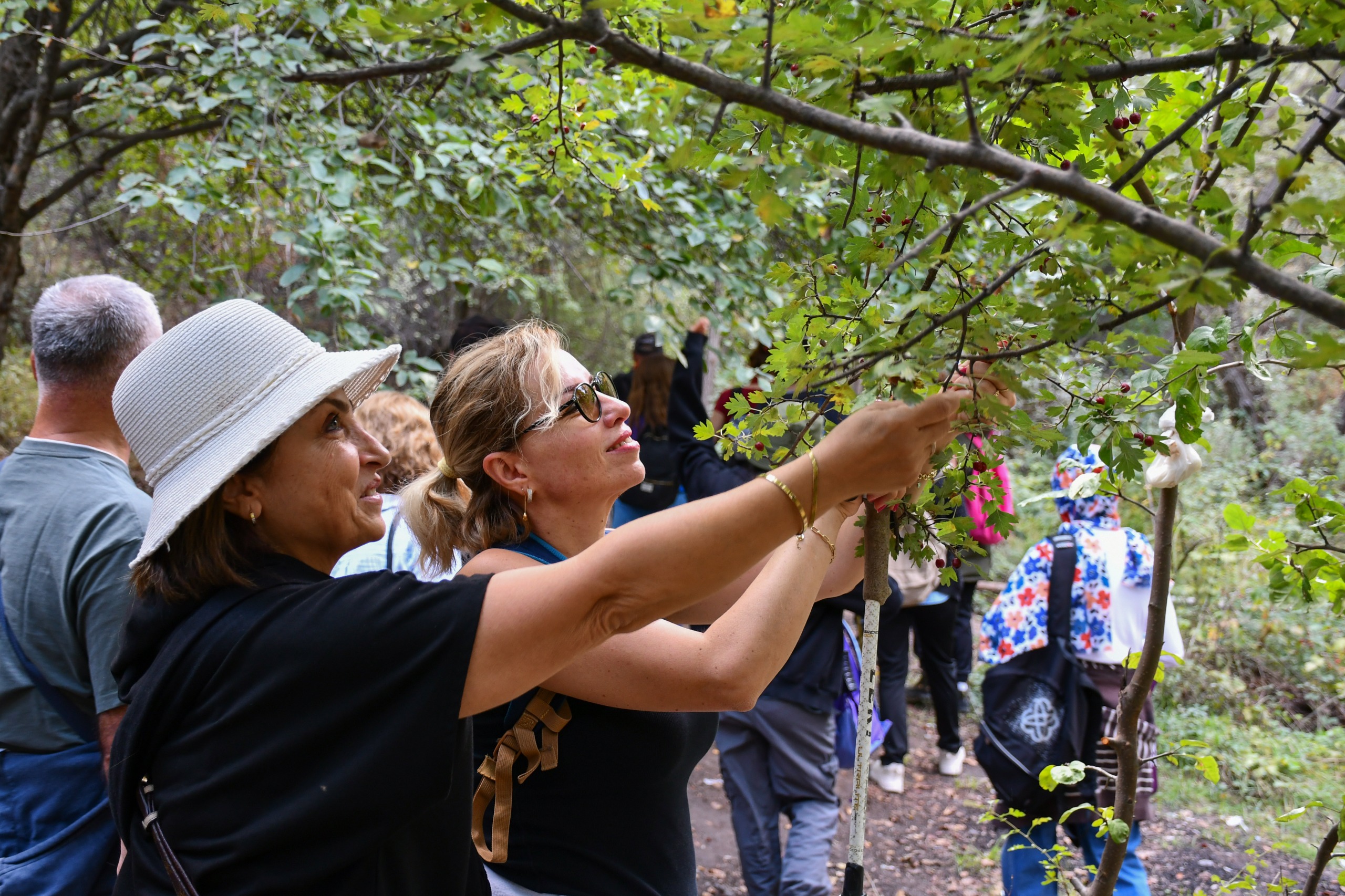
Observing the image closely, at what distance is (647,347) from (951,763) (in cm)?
348

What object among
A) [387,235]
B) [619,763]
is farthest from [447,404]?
[387,235]

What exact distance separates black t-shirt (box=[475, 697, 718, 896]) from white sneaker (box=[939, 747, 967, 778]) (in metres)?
4.95

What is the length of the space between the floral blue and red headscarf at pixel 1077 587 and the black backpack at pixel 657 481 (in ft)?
5.29

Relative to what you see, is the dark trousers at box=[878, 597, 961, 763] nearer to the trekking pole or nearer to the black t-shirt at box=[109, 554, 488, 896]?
the trekking pole

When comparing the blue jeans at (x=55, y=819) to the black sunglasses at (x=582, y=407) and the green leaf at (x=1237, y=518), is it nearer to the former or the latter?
the black sunglasses at (x=582, y=407)

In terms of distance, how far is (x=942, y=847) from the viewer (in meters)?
5.43

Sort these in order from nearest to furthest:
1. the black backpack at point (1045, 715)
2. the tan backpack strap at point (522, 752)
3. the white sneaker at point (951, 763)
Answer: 1. the tan backpack strap at point (522, 752)
2. the black backpack at point (1045, 715)
3. the white sneaker at point (951, 763)

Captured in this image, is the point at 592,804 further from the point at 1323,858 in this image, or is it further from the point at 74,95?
the point at 74,95

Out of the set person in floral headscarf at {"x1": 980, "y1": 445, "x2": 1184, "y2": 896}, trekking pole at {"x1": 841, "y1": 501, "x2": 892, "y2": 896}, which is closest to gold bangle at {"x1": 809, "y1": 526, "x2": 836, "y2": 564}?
trekking pole at {"x1": 841, "y1": 501, "x2": 892, "y2": 896}

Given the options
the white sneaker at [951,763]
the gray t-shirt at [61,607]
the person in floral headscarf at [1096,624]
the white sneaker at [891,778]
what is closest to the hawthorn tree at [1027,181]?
the gray t-shirt at [61,607]

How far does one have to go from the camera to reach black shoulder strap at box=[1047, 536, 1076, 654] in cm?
365

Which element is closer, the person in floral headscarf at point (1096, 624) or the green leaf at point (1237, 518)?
the green leaf at point (1237, 518)

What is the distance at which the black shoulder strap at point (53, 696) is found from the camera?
7.59ft

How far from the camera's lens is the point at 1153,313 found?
1.34 meters
